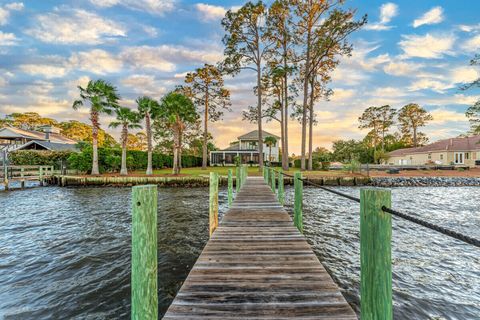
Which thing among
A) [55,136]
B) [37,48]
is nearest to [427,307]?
[37,48]

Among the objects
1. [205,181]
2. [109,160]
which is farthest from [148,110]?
[205,181]

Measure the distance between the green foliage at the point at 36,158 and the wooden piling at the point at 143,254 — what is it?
94.0ft

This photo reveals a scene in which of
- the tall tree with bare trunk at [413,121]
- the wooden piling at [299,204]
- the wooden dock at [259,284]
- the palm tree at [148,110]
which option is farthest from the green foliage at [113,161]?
the tall tree with bare trunk at [413,121]

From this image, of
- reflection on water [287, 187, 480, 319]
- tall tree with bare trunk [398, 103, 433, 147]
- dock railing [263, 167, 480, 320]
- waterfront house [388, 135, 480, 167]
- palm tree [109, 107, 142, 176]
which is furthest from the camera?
tall tree with bare trunk [398, 103, 433, 147]

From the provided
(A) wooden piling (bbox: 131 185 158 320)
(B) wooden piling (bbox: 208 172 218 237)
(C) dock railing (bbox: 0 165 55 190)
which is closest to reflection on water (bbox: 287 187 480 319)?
(B) wooden piling (bbox: 208 172 218 237)

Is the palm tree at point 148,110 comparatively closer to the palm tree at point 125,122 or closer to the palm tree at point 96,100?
the palm tree at point 125,122

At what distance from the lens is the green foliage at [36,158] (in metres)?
24.5

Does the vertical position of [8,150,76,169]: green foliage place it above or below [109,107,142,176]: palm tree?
below

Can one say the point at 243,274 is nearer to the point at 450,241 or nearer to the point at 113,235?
the point at 113,235

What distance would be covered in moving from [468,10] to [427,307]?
71.3 ft

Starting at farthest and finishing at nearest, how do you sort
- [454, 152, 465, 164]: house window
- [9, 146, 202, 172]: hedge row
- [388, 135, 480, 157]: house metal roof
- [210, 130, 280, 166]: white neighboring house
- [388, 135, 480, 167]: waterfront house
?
1. [210, 130, 280, 166]: white neighboring house
2. [454, 152, 465, 164]: house window
3. [388, 135, 480, 157]: house metal roof
4. [388, 135, 480, 167]: waterfront house
5. [9, 146, 202, 172]: hedge row

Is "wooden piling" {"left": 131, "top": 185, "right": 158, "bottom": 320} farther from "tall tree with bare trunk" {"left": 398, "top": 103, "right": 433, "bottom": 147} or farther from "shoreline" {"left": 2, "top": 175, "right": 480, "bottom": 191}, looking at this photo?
"tall tree with bare trunk" {"left": 398, "top": 103, "right": 433, "bottom": 147}

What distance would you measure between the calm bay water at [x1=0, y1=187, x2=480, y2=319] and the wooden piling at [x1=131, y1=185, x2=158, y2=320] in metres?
2.20

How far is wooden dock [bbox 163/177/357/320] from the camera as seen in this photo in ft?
7.19
